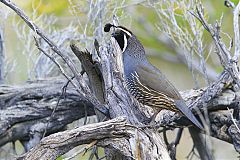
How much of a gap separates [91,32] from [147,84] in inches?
62.3

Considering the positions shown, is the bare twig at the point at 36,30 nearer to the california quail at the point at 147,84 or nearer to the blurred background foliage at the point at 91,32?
the california quail at the point at 147,84

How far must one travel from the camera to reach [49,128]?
507 cm

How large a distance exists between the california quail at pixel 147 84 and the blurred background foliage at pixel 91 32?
0.62 meters

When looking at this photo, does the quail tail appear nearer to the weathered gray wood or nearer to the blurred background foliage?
the blurred background foliage

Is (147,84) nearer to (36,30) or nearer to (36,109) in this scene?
(36,30)

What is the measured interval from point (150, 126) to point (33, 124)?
1385mm

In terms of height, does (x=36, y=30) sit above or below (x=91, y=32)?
below

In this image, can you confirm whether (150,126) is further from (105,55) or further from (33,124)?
(33,124)

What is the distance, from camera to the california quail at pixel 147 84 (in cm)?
432

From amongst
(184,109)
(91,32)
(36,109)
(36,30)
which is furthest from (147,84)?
(91,32)

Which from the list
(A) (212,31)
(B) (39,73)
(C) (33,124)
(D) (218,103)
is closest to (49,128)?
(C) (33,124)

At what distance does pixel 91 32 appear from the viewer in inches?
231

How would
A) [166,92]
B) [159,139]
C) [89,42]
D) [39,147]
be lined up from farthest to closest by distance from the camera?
[89,42] < [166,92] < [159,139] < [39,147]

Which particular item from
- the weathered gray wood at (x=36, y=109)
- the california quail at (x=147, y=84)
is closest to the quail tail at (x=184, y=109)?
the california quail at (x=147, y=84)
